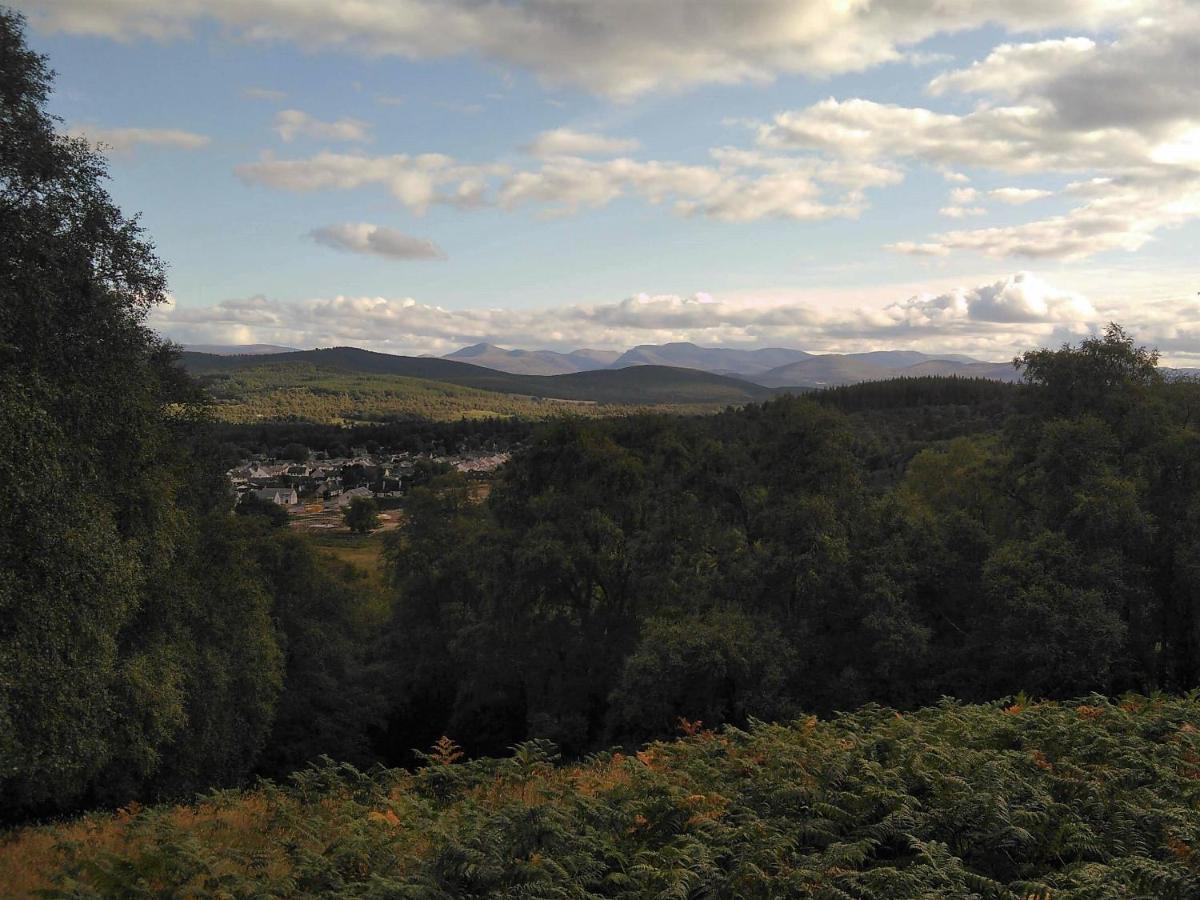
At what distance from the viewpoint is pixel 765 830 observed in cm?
921

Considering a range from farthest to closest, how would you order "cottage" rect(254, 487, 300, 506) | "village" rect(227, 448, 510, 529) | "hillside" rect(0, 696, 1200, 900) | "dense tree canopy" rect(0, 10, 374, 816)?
"cottage" rect(254, 487, 300, 506)
"village" rect(227, 448, 510, 529)
"dense tree canopy" rect(0, 10, 374, 816)
"hillside" rect(0, 696, 1200, 900)

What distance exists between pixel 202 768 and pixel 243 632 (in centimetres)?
383

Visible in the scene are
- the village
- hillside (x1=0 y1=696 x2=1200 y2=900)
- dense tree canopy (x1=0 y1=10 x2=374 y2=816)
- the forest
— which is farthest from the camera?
the village

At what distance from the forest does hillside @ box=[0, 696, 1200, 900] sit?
0.07 metres

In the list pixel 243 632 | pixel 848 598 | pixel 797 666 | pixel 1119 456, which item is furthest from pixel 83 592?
pixel 1119 456

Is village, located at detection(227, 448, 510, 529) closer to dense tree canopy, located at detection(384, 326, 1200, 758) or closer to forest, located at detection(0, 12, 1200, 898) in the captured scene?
forest, located at detection(0, 12, 1200, 898)

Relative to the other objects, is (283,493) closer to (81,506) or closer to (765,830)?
(81,506)

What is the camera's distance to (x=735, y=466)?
87.1ft

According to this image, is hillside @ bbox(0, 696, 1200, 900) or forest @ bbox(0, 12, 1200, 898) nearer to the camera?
hillside @ bbox(0, 696, 1200, 900)

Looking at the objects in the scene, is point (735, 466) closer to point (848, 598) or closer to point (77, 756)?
point (848, 598)

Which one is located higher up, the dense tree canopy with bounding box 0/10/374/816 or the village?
the dense tree canopy with bounding box 0/10/374/816

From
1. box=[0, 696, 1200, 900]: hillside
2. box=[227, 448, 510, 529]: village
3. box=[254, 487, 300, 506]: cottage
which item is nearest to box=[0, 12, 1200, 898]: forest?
box=[0, 696, 1200, 900]: hillside

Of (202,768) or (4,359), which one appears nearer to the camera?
(4,359)

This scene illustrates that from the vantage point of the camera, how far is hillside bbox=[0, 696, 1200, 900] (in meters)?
8.05
